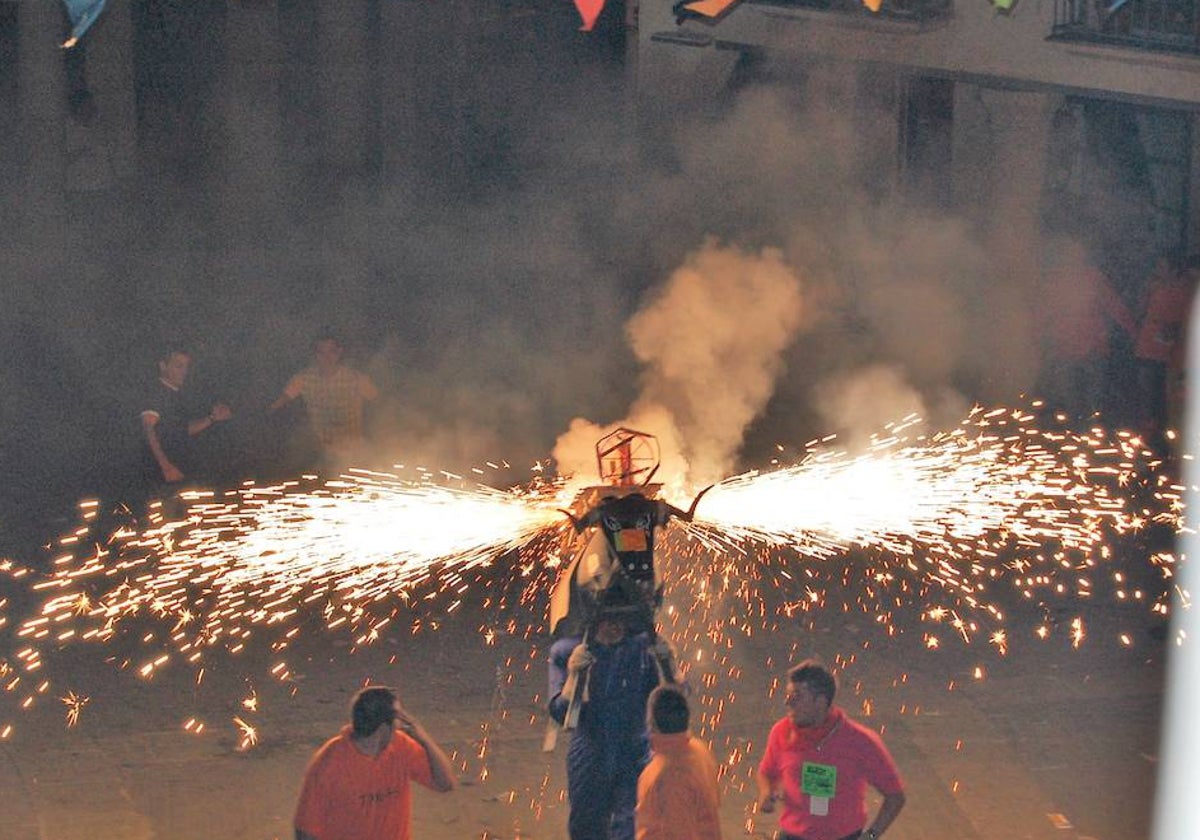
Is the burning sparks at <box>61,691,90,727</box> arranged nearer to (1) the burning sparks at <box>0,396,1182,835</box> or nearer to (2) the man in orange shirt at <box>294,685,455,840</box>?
(1) the burning sparks at <box>0,396,1182,835</box>

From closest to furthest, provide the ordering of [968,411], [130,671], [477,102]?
[130,671], [477,102], [968,411]

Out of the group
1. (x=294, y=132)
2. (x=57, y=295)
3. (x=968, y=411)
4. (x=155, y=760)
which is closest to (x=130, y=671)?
(x=155, y=760)

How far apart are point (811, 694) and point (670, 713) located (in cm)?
56

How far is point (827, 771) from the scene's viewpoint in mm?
5426

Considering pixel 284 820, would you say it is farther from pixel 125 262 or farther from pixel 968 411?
pixel 968 411

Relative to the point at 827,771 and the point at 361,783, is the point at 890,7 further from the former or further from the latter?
the point at 361,783

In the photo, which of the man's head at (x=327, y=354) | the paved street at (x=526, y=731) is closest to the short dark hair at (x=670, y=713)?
the paved street at (x=526, y=731)

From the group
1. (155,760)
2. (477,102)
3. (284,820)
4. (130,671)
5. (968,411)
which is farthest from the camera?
(968,411)

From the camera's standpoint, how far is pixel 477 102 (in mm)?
12375

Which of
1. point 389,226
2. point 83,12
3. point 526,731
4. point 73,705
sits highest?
point 83,12

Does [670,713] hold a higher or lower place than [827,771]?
higher

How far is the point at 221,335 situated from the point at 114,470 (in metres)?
1.33

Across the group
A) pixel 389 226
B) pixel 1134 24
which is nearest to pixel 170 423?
pixel 389 226

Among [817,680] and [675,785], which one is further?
[817,680]
